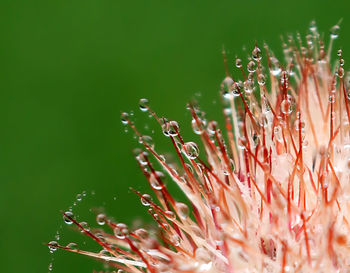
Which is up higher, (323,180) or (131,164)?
(131,164)

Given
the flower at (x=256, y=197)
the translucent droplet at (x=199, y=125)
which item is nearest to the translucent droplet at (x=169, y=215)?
the flower at (x=256, y=197)

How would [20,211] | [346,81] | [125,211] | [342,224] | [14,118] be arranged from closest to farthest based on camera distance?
1. [342,224]
2. [346,81]
3. [125,211]
4. [20,211]
5. [14,118]

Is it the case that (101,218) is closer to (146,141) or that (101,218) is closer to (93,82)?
(146,141)

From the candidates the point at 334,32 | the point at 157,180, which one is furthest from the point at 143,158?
the point at 334,32

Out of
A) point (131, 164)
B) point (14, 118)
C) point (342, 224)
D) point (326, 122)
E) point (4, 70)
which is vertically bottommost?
point (342, 224)

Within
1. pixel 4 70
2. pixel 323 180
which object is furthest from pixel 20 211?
pixel 323 180

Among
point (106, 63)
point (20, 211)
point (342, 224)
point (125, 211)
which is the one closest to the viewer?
point (342, 224)

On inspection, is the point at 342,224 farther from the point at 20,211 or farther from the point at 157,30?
the point at 157,30
